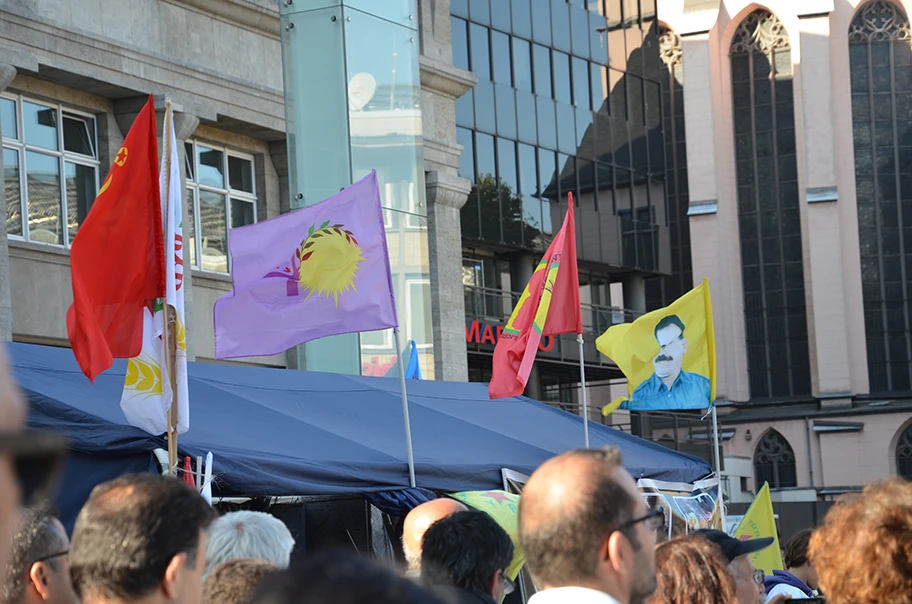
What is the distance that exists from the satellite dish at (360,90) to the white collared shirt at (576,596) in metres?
12.3

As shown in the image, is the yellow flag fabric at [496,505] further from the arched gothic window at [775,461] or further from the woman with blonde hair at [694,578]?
the arched gothic window at [775,461]

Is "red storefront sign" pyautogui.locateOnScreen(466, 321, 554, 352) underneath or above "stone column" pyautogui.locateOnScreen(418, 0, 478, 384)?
underneath

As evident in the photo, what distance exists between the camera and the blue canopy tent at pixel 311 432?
812 centimetres

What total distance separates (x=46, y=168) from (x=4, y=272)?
2.03 metres

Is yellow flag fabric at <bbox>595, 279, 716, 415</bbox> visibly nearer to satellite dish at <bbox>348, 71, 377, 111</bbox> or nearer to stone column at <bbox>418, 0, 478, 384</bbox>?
satellite dish at <bbox>348, 71, 377, 111</bbox>

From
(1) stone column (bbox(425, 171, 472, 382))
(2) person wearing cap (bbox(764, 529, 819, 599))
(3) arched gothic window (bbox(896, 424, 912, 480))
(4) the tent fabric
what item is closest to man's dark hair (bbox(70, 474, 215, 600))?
(2) person wearing cap (bbox(764, 529, 819, 599))

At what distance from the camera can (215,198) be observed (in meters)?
18.0

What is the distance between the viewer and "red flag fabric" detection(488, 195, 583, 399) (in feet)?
39.2

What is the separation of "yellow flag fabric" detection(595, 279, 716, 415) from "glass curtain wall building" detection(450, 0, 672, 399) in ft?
57.7

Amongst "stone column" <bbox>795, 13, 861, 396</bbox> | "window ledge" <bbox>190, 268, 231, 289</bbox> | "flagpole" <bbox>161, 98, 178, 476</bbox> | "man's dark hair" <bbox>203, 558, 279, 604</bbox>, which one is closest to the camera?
"man's dark hair" <bbox>203, 558, 279, 604</bbox>

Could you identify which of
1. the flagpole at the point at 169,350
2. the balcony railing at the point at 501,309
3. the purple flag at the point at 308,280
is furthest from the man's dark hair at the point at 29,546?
the balcony railing at the point at 501,309

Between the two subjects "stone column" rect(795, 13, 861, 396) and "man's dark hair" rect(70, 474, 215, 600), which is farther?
"stone column" rect(795, 13, 861, 396)

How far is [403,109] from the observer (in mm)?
15555

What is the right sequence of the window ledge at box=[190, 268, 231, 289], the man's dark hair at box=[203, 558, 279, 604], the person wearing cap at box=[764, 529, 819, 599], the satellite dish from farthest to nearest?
the window ledge at box=[190, 268, 231, 289] → the satellite dish → the person wearing cap at box=[764, 529, 819, 599] → the man's dark hair at box=[203, 558, 279, 604]
